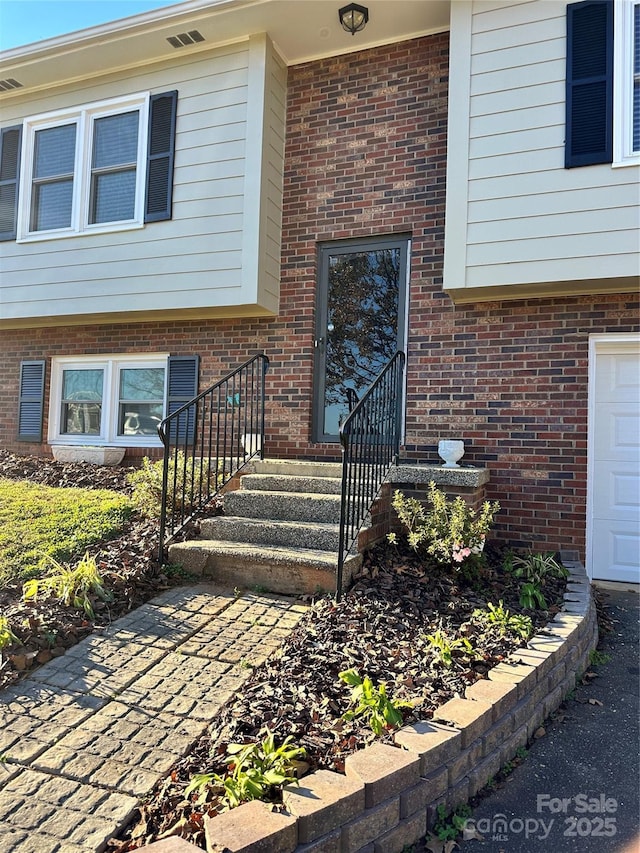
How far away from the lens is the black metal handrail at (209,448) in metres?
4.33

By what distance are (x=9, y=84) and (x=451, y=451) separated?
21.7 feet

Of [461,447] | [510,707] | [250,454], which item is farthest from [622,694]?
[250,454]

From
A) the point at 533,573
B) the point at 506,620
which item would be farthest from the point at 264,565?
the point at 533,573

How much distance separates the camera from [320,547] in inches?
157

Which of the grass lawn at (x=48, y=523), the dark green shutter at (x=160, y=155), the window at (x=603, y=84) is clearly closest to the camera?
the grass lawn at (x=48, y=523)

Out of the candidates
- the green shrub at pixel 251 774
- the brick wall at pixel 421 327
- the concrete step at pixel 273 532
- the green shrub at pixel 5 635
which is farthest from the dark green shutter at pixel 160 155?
the green shrub at pixel 251 774

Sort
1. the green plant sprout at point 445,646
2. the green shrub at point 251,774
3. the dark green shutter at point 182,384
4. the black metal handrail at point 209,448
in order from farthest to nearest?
the dark green shutter at point 182,384 < the black metal handrail at point 209,448 < the green plant sprout at point 445,646 < the green shrub at point 251,774

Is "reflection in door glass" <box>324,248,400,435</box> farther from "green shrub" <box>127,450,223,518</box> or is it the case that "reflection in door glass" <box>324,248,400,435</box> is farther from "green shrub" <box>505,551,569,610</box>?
"green shrub" <box>505,551,569,610</box>

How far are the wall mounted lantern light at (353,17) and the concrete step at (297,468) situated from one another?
4.07m

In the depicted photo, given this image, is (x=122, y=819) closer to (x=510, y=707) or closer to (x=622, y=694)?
(x=510, y=707)

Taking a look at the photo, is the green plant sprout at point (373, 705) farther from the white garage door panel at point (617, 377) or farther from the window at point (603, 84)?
the window at point (603, 84)

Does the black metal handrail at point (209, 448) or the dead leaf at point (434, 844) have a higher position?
the black metal handrail at point (209, 448)

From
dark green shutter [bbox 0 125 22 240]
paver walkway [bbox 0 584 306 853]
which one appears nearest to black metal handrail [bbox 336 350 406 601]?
paver walkway [bbox 0 584 306 853]

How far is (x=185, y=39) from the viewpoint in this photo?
582 cm
